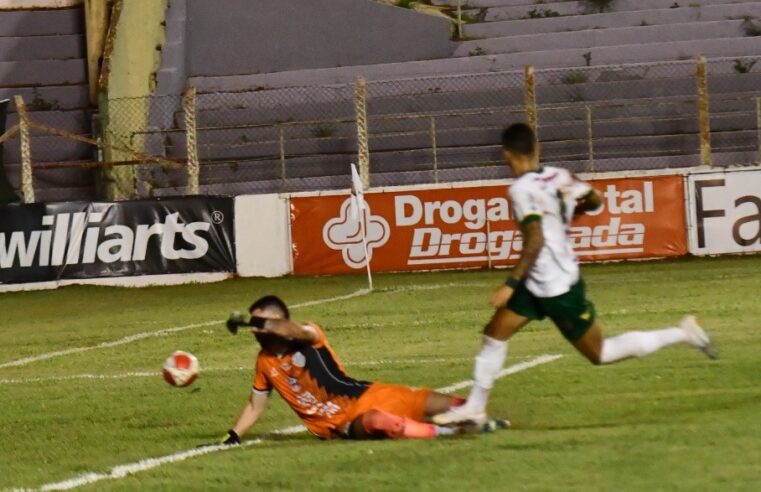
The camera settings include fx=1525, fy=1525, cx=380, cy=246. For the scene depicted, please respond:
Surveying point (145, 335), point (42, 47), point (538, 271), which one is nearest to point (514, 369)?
point (538, 271)

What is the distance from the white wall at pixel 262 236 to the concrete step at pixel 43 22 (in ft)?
29.7

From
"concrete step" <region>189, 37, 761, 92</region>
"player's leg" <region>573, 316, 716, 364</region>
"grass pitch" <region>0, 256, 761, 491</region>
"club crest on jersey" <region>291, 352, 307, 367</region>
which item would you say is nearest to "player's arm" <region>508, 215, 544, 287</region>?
"player's leg" <region>573, 316, 716, 364</region>

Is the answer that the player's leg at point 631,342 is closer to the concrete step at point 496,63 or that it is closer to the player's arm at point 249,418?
the player's arm at point 249,418

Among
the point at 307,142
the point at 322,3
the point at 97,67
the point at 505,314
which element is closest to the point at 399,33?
the point at 322,3

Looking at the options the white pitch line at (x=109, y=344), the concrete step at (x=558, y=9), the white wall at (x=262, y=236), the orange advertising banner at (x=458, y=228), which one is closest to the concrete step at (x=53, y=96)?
the white wall at (x=262, y=236)

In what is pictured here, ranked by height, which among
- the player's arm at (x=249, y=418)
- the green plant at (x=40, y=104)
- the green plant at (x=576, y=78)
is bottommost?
the player's arm at (x=249, y=418)

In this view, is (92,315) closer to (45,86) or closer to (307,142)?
(307,142)

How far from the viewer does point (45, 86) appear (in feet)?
102

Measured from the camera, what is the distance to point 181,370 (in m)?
9.01

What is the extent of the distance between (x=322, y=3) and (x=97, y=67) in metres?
4.92

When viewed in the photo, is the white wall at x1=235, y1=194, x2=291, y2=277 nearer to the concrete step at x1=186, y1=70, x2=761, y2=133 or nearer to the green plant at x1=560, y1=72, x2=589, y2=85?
the concrete step at x1=186, y1=70, x2=761, y2=133

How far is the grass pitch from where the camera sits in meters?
7.46

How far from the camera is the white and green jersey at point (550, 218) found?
842 centimetres

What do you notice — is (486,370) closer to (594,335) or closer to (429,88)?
(594,335)
